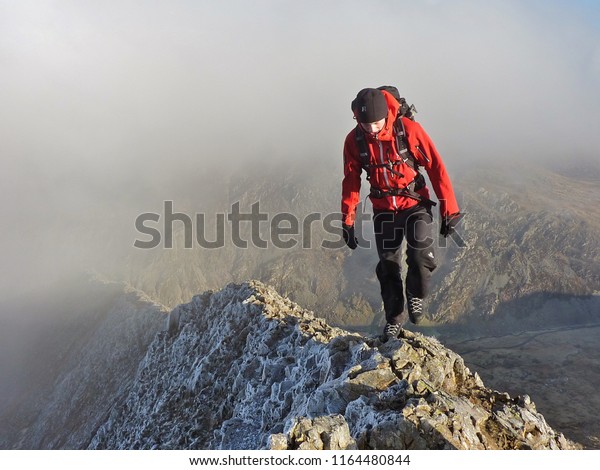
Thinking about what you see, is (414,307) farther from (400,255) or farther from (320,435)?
(320,435)

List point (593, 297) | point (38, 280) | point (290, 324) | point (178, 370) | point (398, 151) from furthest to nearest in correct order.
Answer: point (593, 297), point (38, 280), point (178, 370), point (290, 324), point (398, 151)

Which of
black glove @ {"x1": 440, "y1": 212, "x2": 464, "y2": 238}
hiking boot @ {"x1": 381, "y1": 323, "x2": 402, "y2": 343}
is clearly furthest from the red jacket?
hiking boot @ {"x1": 381, "y1": 323, "x2": 402, "y2": 343}

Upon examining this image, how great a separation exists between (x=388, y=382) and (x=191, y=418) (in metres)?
13.4

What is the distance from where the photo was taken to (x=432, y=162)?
38.0 ft

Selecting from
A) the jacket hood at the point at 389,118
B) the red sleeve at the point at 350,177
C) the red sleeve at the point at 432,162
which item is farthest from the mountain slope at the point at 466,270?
the jacket hood at the point at 389,118

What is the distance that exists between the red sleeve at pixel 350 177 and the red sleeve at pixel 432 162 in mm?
1672

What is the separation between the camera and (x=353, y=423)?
31.1 feet

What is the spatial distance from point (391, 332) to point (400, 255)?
2.26 meters

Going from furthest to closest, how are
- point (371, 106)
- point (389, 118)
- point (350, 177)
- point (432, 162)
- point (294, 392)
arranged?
point (294, 392)
point (350, 177)
point (432, 162)
point (389, 118)
point (371, 106)

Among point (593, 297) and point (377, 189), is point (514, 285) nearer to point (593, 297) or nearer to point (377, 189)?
point (593, 297)

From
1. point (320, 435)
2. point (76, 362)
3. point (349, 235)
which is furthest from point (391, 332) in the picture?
point (76, 362)

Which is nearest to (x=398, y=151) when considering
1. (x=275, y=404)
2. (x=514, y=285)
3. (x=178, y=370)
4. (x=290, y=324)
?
(x=275, y=404)

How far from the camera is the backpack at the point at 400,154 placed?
11.5 meters

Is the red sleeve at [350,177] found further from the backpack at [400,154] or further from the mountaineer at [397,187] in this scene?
the backpack at [400,154]
